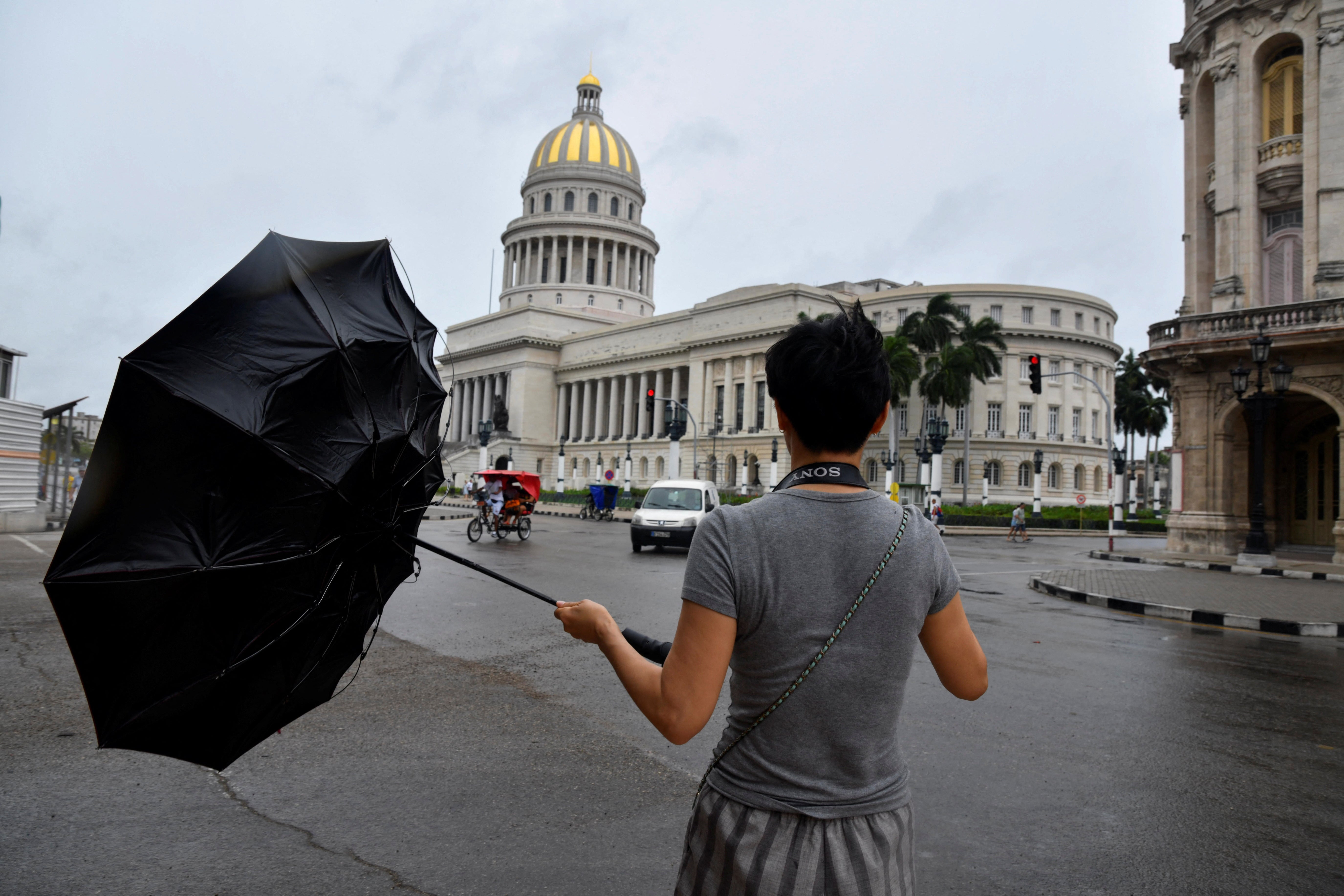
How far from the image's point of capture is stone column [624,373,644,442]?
3039 inches

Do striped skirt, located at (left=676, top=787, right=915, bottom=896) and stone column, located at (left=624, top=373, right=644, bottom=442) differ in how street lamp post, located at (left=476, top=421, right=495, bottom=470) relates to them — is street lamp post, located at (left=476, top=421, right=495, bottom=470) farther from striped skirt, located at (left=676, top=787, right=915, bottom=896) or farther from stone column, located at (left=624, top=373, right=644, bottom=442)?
striped skirt, located at (left=676, top=787, right=915, bottom=896)

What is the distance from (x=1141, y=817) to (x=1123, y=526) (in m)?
34.2

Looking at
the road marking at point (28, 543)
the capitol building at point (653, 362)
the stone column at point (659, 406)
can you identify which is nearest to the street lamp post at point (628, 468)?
the capitol building at point (653, 362)

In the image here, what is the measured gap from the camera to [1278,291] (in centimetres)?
2191

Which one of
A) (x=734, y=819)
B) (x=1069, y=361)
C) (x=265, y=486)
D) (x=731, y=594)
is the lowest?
(x=734, y=819)

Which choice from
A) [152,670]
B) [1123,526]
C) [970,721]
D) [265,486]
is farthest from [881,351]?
[1123,526]

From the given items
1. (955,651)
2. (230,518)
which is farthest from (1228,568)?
(230,518)

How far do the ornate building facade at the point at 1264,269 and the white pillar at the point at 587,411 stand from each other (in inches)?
2477

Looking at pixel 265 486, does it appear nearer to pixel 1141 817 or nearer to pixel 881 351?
pixel 881 351

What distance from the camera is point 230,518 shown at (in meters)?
2.16

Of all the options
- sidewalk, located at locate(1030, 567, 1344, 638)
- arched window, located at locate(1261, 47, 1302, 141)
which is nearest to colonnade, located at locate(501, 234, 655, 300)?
arched window, located at locate(1261, 47, 1302, 141)

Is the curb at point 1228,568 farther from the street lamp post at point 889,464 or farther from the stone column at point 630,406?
the stone column at point 630,406

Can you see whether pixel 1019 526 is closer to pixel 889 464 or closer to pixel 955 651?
pixel 889 464

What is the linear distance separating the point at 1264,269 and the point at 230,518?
84.7ft
